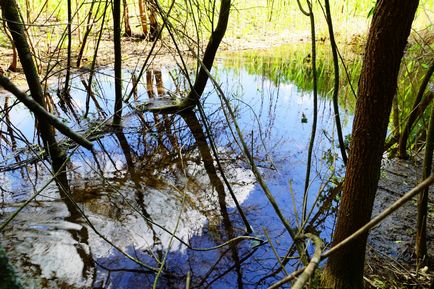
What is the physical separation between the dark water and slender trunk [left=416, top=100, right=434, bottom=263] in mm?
533

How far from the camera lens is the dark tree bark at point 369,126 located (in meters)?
1.42

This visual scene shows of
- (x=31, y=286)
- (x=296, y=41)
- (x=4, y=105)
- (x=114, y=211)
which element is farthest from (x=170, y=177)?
(x=296, y=41)

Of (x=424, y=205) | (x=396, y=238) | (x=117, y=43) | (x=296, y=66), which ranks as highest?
(x=117, y=43)

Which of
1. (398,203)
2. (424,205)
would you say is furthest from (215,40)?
(398,203)

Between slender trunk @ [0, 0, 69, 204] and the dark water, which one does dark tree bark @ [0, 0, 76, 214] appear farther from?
the dark water

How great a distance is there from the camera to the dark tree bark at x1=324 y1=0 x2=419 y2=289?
1416mm

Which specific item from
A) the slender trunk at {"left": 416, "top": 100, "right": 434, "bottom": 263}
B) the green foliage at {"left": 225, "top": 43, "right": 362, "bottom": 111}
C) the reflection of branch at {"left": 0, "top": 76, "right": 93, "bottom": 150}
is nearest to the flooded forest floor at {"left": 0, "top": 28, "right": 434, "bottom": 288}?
the slender trunk at {"left": 416, "top": 100, "right": 434, "bottom": 263}

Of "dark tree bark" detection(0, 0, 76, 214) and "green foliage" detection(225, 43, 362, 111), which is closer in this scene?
"dark tree bark" detection(0, 0, 76, 214)

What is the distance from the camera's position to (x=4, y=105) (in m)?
5.33

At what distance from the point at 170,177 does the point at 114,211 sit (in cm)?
78

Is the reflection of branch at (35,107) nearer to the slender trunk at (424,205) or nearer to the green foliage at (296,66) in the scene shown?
the slender trunk at (424,205)

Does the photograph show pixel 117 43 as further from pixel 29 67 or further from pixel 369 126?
pixel 369 126

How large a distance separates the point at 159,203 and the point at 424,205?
6.93ft

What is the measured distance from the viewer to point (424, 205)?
6.88ft
